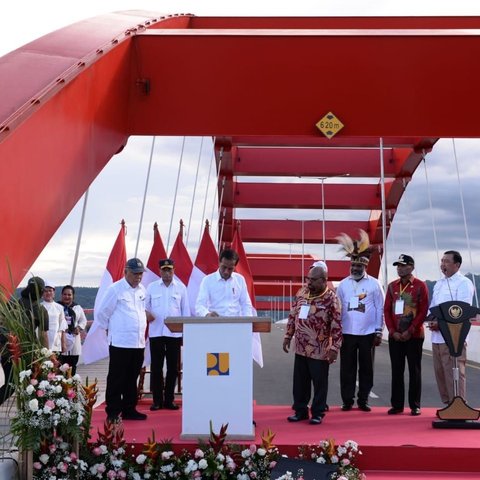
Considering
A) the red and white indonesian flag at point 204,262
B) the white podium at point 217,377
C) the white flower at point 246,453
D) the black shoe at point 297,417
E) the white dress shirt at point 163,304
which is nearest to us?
Result: the white flower at point 246,453

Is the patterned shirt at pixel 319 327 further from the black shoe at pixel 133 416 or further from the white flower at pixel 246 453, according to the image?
the white flower at pixel 246 453

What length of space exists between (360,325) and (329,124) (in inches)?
79.9

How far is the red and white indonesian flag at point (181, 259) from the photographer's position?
10430 mm

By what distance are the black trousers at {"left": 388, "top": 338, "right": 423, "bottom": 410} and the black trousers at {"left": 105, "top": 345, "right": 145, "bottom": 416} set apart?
2525 mm

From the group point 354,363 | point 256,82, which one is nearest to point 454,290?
point 354,363

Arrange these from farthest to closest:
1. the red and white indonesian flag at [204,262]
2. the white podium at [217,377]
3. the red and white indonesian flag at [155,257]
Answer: the red and white indonesian flag at [204,262] → the red and white indonesian flag at [155,257] → the white podium at [217,377]

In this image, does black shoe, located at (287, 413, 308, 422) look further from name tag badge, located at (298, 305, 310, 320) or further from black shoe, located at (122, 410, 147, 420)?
black shoe, located at (122, 410, 147, 420)

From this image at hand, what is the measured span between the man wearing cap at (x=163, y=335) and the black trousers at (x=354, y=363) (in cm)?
170

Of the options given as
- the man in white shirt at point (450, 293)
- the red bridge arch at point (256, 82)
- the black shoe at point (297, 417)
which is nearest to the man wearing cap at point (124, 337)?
the red bridge arch at point (256, 82)

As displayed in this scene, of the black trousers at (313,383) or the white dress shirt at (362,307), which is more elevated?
the white dress shirt at (362,307)

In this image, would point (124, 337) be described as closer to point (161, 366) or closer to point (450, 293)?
point (161, 366)

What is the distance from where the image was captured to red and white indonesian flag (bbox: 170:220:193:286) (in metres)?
10.4

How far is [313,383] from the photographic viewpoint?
6.98 metres

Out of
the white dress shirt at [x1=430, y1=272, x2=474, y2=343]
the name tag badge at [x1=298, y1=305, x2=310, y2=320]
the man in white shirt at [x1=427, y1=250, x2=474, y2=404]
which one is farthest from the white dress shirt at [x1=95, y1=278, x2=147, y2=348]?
the white dress shirt at [x1=430, y1=272, x2=474, y2=343]
